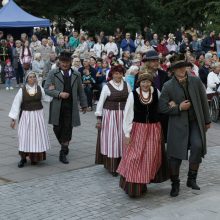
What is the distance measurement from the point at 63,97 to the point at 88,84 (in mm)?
6358

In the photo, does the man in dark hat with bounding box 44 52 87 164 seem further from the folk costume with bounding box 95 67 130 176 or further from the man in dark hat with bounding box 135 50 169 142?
the man in dark hat with bounding box 135 50 169 142

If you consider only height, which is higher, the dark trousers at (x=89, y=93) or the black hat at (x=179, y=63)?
the black hat at (x=179, y=63)

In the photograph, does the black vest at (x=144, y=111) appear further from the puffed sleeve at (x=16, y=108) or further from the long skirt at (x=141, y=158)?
the puffed sleeve at (x=16, y=108)

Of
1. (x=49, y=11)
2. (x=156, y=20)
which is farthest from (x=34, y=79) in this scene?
(x=49, y=11)

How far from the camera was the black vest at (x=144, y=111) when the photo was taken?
7047mm

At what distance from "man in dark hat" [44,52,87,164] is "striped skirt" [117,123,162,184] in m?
2.10

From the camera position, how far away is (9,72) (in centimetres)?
1827

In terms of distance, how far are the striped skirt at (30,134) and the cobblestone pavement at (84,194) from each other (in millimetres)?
311

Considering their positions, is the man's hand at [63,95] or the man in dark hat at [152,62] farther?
the man's hand at [63,95]

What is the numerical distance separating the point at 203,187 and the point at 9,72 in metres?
11.9

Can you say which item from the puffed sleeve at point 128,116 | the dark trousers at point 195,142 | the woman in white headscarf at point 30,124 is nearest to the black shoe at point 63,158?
the woman in white headscarf at point 30,124

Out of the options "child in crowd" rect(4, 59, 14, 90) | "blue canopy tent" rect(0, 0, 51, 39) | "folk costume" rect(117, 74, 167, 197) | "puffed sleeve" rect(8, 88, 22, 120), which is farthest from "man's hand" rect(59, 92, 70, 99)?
"blue canopy tent" rect(0, 0, 51, 39)

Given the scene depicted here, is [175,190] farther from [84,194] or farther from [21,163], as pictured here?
[21,163]

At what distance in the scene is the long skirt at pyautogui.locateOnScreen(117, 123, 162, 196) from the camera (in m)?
6.97
